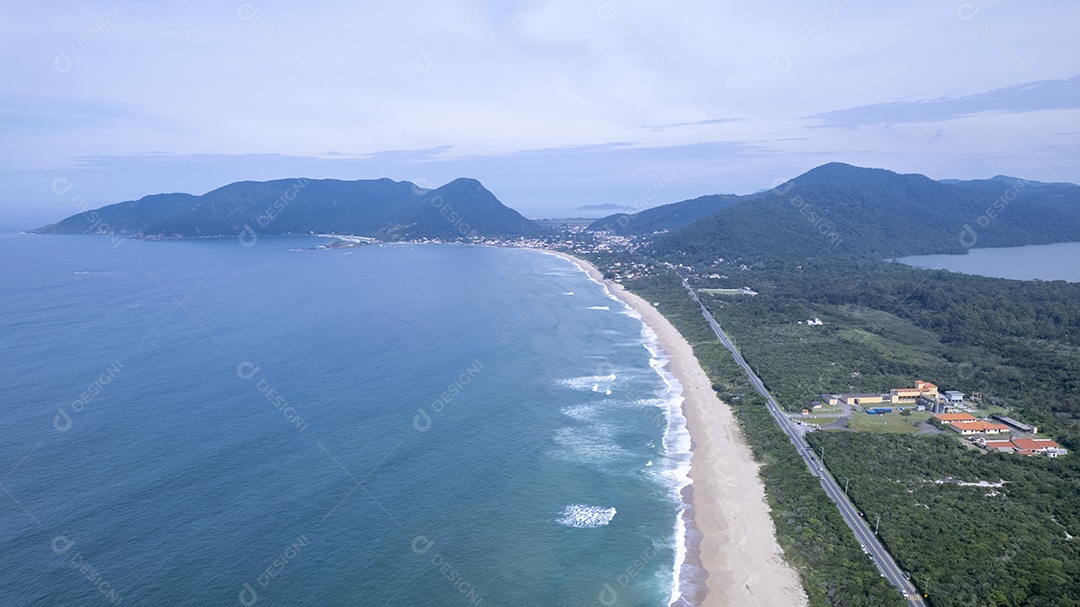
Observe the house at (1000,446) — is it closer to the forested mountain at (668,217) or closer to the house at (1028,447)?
the house at (1028,447)

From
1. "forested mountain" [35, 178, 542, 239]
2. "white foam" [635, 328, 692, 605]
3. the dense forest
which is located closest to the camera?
the dense forest

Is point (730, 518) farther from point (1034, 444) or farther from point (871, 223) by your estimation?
point (871, 223)

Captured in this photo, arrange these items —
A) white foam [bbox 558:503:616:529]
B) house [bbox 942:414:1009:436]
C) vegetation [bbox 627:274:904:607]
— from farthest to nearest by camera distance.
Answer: house [bbox 942:414:1009:436] < white foam [bbox 558:503:616:529] < vegetation [bbox 627:274:904:607]

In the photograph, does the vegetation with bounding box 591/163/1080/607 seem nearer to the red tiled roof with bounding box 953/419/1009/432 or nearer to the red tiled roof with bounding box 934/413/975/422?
the red tiled roof with bounding box 934/413/975/422

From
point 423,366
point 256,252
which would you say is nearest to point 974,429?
point 423,366

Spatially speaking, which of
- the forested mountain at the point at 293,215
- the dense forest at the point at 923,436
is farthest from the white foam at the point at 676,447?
the forested mountain at the point at 293,215

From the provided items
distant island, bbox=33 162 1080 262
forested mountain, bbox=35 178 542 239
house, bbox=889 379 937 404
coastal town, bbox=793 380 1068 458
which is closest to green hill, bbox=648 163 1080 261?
distant island, bbox=33 162 1080 262
